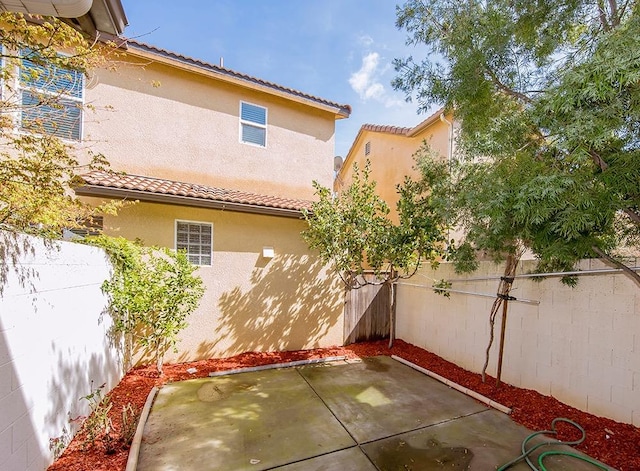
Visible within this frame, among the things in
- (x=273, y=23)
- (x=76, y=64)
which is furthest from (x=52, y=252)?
(x=273, y=23)

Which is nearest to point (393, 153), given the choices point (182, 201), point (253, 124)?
point (253, 124)

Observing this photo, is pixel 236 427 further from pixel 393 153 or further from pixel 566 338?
pixel 393 153

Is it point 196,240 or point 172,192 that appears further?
point 196,240

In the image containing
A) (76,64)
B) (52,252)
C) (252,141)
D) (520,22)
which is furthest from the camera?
(252,141)

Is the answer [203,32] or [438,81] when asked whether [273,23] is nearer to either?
[203,32]

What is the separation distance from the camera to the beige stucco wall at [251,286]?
6.76 m

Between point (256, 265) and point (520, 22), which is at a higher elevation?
point (520, 22)

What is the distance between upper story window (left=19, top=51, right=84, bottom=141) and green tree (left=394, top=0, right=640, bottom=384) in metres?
4.81

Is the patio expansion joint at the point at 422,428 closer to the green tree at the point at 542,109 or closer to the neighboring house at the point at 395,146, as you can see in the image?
the green tree at the point at 542,109

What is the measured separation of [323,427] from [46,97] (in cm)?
594

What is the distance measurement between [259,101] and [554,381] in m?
9.82

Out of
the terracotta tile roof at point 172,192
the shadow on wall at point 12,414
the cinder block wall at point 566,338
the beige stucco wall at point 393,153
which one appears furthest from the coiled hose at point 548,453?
the beige stucco wall at point 393,153

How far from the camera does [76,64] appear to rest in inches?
127

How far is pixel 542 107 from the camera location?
285 cm
